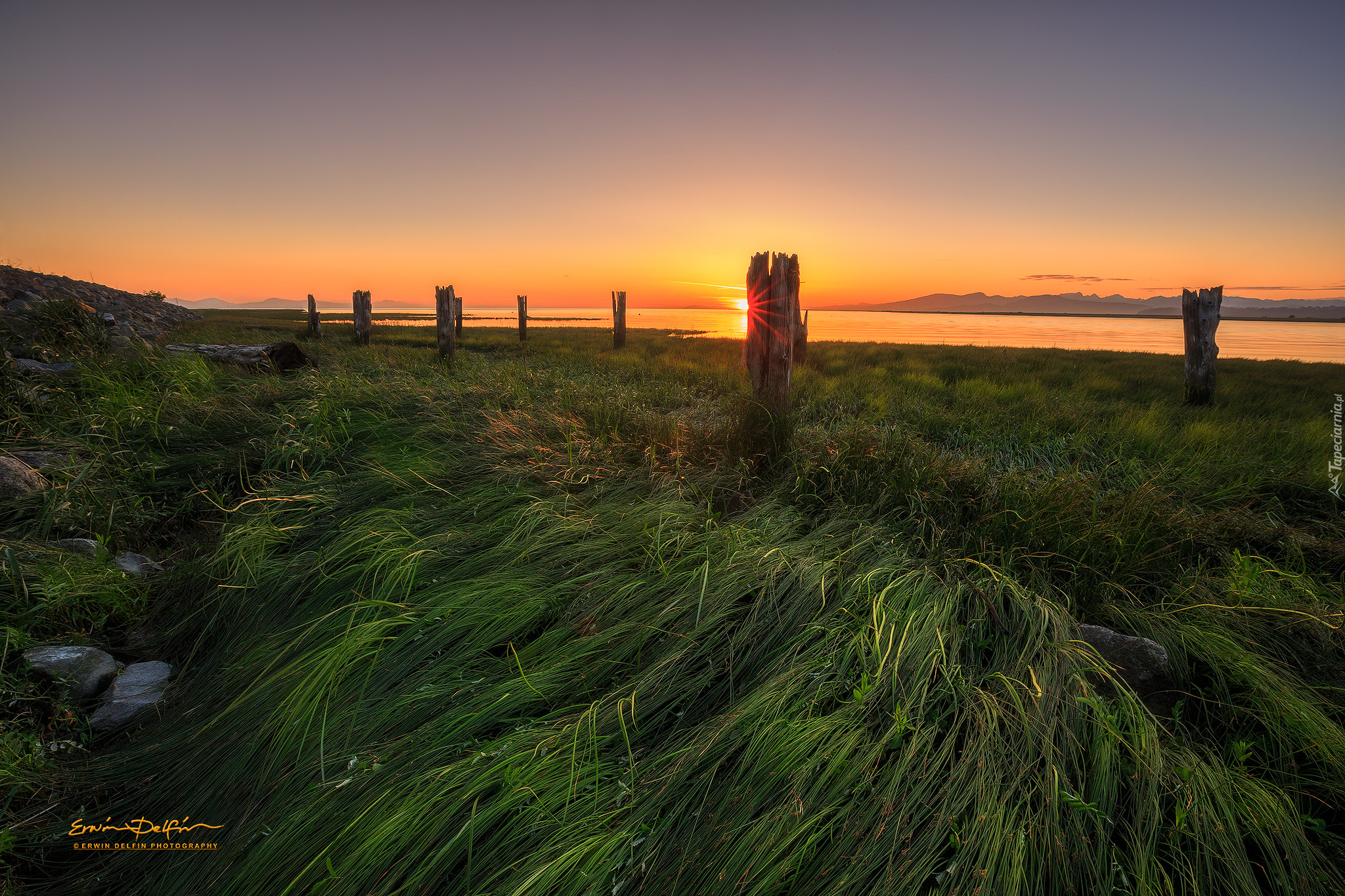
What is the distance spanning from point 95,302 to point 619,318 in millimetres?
22802

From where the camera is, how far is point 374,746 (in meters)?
1.81

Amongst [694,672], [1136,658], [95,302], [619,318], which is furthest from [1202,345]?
[95,302]

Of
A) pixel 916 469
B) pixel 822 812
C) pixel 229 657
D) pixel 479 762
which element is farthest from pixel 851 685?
pixel 229 657

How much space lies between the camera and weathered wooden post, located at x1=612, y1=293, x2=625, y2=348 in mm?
17594

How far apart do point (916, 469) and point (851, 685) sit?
2.40m

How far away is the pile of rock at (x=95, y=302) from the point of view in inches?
478

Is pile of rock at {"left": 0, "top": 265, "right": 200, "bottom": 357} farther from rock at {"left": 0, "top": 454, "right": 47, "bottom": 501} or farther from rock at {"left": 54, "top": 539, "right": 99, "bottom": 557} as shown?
rock at {"left": 54, "top": 539, "right": 99, "bottom": 557}

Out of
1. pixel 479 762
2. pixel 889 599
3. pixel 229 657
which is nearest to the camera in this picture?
pixel 479 762

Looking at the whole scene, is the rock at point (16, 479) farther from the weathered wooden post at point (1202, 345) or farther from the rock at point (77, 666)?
the weathered wooden post at point (1202, 345)

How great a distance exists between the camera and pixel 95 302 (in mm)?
21547

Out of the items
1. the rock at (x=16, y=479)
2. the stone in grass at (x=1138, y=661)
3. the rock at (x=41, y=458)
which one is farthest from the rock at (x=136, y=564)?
the stone in grass at (x=1138, y=661)

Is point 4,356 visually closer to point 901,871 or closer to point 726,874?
point 726,874

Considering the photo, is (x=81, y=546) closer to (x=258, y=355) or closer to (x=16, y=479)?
(x=16, y=479)

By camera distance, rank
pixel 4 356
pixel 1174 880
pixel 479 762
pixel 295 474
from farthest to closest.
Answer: pixel 4 356 → pixel 295 474 → pixel 479 762 → pixel 1174 880
